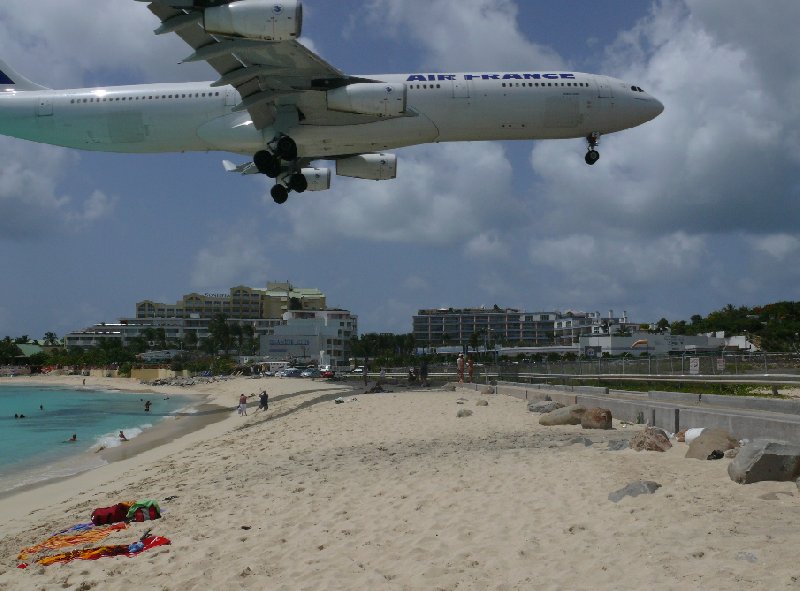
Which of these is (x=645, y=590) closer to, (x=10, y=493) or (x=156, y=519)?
(x=156, y=519)

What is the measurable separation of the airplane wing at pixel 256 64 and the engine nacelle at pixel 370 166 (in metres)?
5.91

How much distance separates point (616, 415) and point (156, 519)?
1119 cm

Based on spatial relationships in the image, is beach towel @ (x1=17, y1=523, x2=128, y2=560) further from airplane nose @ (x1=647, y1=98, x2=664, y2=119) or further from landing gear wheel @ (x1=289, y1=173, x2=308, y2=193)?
airplane nose @ (x1=647, y1=98, x2=664, y2=119)

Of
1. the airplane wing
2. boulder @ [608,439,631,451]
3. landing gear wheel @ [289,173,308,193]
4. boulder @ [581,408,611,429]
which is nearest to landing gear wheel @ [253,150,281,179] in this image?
the airplane wing

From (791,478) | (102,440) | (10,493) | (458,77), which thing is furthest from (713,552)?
(102,440)

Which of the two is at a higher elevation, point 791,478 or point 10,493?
point 791,478

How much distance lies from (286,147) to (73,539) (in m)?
19.8

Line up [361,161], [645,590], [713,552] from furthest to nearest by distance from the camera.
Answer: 1. [361,161]
2. [713,552]
3. [645,590]

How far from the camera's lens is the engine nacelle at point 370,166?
111ft

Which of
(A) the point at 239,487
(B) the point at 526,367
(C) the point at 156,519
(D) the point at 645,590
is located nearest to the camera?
(D) the point at 645,590

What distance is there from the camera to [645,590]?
6066 mm

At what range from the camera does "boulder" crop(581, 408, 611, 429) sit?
52.4 feet

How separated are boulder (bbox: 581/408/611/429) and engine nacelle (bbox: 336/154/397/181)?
20220 millimetres

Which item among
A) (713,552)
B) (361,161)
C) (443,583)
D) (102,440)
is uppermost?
(361,161)
